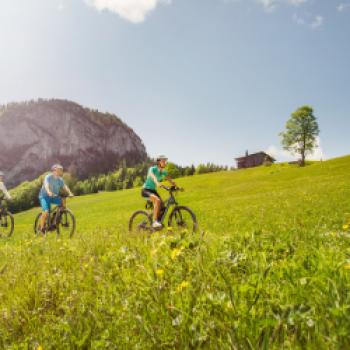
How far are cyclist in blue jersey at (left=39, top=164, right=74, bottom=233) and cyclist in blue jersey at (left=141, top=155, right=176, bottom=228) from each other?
4.05 m

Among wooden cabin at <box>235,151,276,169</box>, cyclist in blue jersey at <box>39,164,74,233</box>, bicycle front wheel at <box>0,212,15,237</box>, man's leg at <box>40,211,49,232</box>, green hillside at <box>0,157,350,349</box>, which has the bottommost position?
bicycle front wheel at <box>0,212,15,237</box>

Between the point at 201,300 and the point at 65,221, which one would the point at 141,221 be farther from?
the point at 201,300

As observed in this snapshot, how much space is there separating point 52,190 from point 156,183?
5.23 metres

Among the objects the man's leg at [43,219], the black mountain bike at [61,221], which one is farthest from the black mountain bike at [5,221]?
the black mountain bike at [61,221]

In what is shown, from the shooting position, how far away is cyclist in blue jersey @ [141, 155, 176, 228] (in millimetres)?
10141

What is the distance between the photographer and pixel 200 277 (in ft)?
9.43

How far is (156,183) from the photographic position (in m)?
10.3

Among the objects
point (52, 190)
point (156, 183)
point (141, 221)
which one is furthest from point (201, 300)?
point (52, 190)

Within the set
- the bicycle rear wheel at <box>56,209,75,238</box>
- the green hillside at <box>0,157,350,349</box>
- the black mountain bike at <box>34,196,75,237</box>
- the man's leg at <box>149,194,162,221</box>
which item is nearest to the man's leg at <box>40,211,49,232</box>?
the black mountain bike at <box>34,196,75,237</box>

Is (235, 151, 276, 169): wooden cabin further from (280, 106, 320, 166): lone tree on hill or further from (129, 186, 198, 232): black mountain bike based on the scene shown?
(129, 186, 198, 232): black mountain bike

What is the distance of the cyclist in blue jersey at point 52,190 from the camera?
40.8ft

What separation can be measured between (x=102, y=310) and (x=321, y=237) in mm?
2896

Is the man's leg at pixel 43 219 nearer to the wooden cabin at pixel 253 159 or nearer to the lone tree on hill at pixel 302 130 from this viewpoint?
the lone tree on hill at pixel 302 130

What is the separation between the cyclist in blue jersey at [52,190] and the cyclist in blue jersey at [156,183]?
405cm
